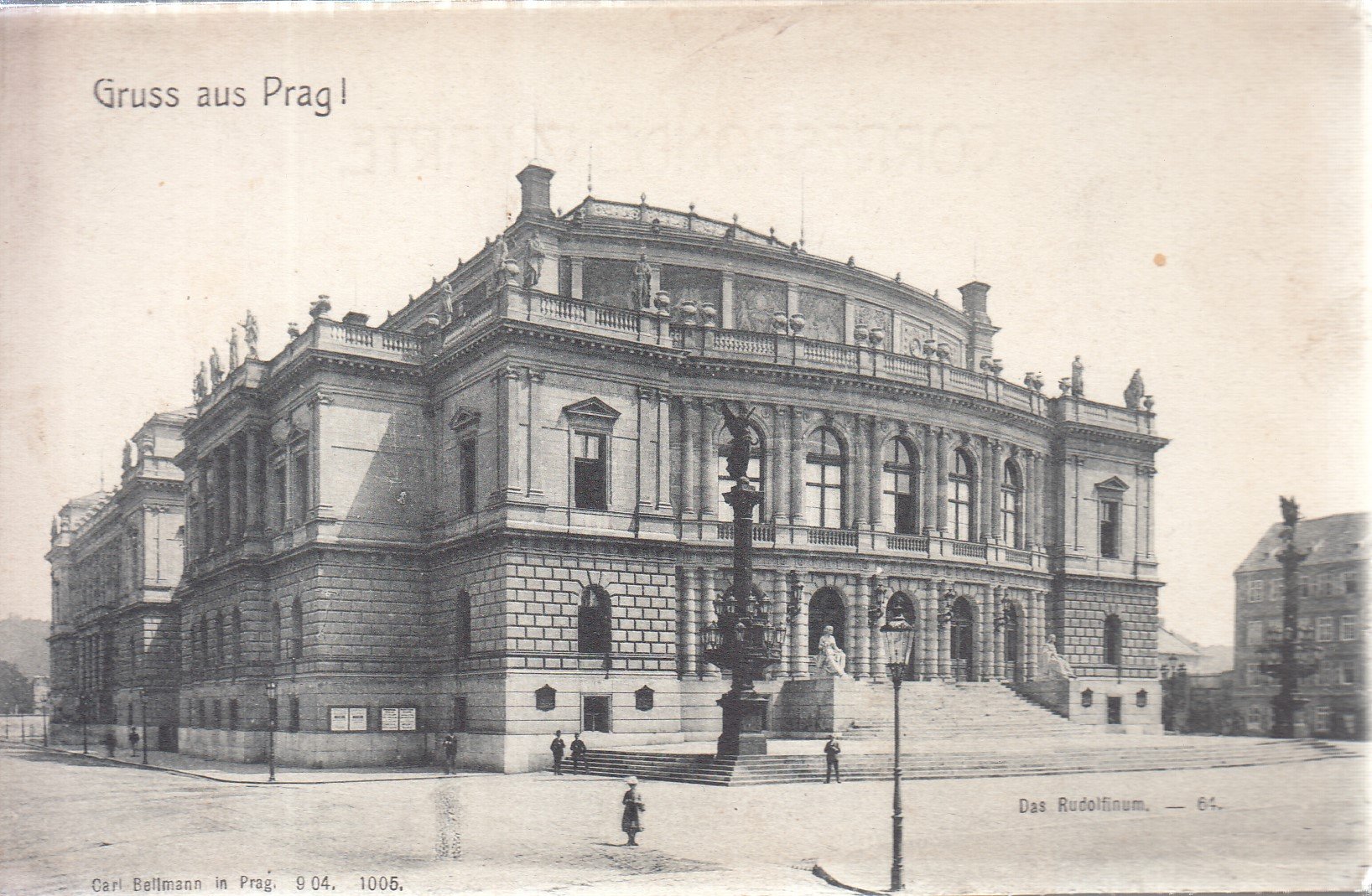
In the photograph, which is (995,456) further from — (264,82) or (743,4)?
(264,82)

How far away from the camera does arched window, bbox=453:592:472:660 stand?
123 feet

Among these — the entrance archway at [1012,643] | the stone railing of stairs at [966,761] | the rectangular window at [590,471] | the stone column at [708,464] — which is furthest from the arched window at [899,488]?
the rectangular window at [590,471]

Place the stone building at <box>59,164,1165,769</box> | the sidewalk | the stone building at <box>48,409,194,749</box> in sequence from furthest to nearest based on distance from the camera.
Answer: the stone building at <box>48,409,194,749</box>
the stone building at <box>59,164,1165,769</box>
the sidewalk

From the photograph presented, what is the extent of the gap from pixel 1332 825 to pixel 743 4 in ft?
56.8

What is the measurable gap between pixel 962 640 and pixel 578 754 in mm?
17603

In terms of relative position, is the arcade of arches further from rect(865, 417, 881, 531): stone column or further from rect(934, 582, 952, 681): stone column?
rect(865, 417, 881, 531): stone column

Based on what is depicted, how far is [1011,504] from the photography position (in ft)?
158

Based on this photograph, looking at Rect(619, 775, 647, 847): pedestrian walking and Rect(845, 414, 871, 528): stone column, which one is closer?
Rect(619, 775, 647, 847): pedestrian walking

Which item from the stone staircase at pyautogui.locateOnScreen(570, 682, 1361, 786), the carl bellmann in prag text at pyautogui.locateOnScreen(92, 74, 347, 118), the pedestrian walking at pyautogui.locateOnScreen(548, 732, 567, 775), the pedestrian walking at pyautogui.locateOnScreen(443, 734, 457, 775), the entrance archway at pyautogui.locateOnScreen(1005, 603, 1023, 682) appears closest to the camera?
the carl bellmann in prag text at pyautogui.locateOnScreen(92, 74, 347, 118)

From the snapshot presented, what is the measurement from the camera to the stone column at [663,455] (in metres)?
39.1

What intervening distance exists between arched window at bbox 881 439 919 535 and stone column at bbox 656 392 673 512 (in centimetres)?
860

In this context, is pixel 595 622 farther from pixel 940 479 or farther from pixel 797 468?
pixel 940 479

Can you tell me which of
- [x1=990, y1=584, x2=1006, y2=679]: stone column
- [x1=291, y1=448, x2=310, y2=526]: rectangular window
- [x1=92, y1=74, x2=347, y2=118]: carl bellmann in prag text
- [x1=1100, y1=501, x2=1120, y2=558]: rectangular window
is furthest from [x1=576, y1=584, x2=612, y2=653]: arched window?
[x1=1100, y1=501, x2=1120, y2=558]: rectangular window

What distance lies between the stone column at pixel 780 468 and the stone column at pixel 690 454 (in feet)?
8.43
